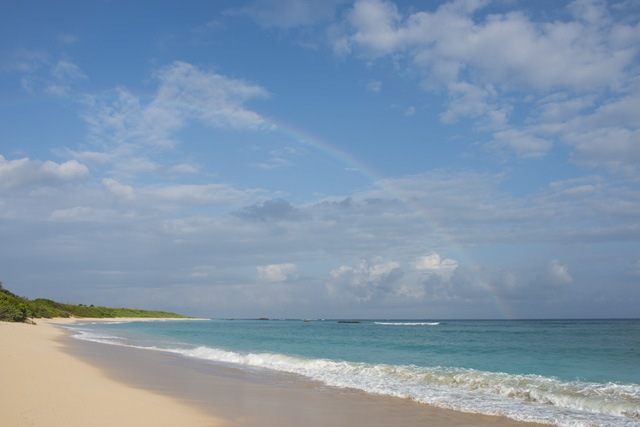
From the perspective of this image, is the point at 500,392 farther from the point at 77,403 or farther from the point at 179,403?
the point at 77,403

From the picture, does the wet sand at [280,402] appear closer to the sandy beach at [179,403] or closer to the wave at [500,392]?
the sandy beach at [179,403]

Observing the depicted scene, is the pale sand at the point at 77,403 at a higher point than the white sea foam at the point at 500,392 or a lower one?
higher

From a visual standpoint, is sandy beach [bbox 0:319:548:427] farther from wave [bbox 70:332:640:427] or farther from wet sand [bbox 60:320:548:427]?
wave [bbox 70:332:640:427]

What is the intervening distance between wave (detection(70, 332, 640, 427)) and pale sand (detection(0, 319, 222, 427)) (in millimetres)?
6817

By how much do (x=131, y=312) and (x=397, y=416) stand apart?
157 metres

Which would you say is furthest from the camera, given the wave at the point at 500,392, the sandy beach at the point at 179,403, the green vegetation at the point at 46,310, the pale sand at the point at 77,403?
the green vegetation at the point at 46,310

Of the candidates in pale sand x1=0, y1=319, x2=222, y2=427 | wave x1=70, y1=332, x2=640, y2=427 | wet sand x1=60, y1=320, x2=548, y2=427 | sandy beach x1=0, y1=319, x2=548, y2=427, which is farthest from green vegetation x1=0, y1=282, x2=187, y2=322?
pale sand x1=0, y1=319, x2=222, y2=427

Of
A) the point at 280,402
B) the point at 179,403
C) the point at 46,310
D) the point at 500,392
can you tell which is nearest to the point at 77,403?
the point at 179,403

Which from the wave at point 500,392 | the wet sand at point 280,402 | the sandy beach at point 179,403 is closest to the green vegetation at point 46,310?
the wet sand at point 280,402

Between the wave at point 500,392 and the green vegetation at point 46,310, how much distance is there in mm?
35339

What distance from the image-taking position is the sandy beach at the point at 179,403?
816cm

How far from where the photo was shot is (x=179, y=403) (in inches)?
409

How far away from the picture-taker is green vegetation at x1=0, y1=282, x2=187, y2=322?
41662mm

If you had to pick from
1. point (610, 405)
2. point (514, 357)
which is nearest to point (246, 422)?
point (610, 405)
